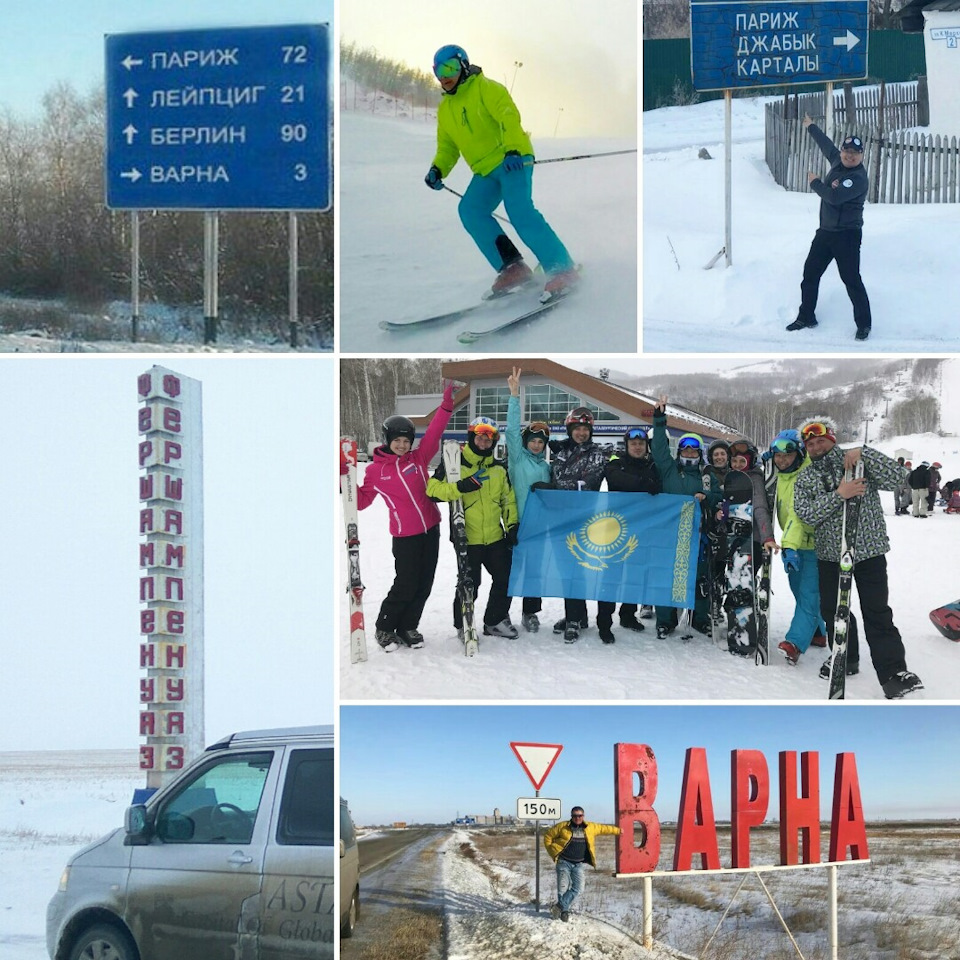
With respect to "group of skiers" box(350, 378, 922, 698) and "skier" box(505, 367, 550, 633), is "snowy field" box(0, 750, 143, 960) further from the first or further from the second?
"skier" box(505, 367, 550, 633)

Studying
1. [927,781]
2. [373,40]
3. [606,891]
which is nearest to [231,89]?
[373,40]

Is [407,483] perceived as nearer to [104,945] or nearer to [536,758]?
[536,758]

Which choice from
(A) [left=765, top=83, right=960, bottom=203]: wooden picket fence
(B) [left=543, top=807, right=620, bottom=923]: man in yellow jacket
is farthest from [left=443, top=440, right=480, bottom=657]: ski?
(A) [left=765, top=83, right=960, bottom=203]: wooden picket fence

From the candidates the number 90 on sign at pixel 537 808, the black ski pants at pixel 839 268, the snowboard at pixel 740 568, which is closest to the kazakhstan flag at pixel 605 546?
the snowboard at pixel 740 568

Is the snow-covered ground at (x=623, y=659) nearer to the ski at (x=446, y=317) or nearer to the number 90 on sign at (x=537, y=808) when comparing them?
the number 90 on sign at (x=537, y=808)

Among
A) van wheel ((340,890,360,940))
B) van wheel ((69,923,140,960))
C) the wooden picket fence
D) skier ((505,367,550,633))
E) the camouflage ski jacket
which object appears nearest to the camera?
van wheel ((69,923,140,960))

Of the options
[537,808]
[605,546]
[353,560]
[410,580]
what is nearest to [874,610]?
[605,546]

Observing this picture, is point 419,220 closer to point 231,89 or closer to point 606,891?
point 231,89
